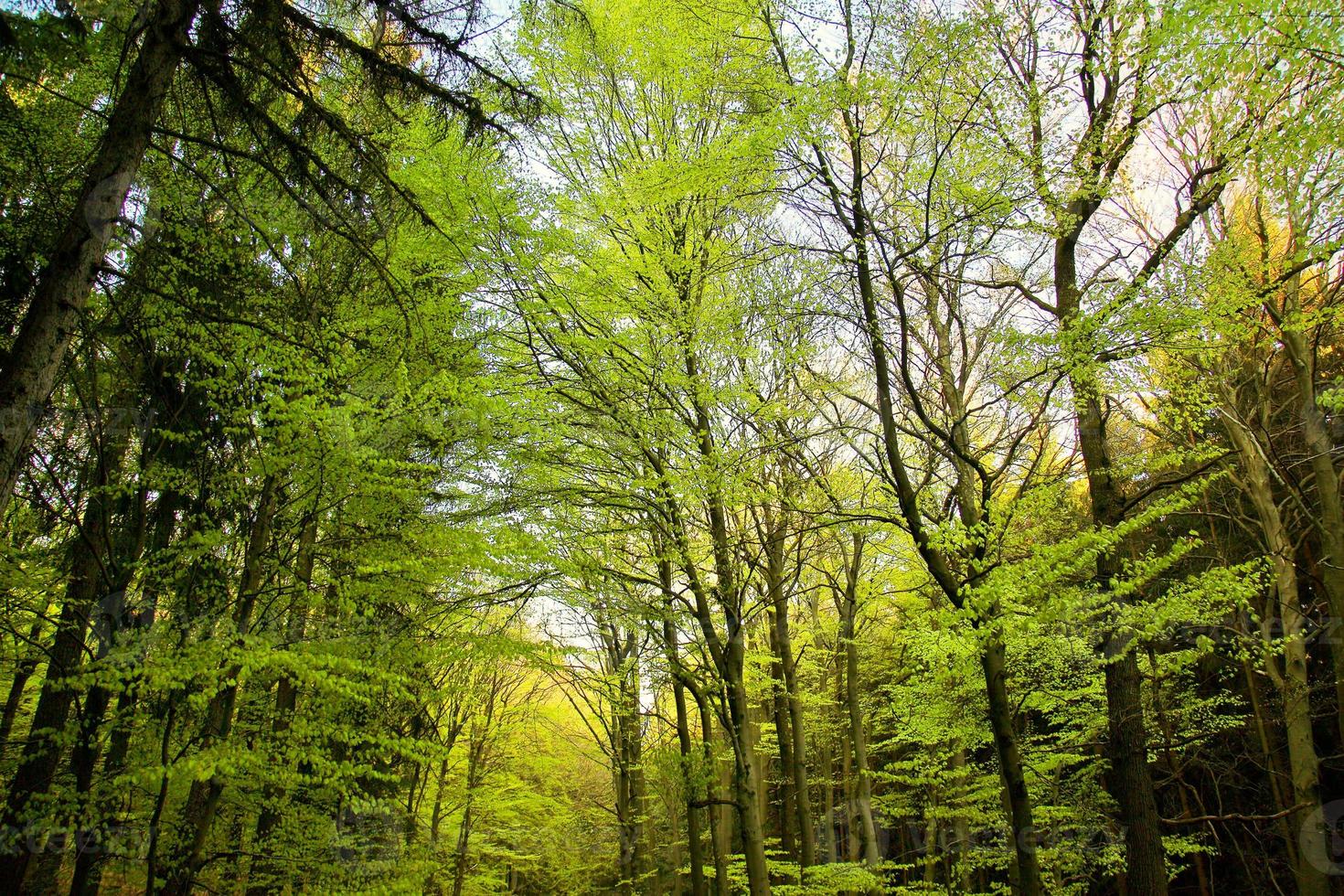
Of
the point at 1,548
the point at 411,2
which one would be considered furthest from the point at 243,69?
the point at 1,548

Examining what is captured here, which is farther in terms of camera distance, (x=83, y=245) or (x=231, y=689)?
(x=231, y=689)

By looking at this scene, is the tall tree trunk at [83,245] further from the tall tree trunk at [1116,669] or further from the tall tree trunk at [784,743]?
the tall tree trunk at [784,743]

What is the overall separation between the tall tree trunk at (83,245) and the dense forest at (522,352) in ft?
0.06

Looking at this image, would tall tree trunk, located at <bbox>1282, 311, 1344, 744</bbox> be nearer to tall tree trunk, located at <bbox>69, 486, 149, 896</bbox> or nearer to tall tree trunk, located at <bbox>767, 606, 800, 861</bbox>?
tall tree trunk, located at <bbox>767, 606, 800, 861</bbox>

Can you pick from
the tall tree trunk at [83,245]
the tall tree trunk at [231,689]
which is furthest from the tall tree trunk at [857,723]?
the tall tree trunk at [83,245]

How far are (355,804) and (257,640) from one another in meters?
1.88

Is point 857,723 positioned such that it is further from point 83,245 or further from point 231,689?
point 83,245

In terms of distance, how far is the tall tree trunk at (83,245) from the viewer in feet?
9.34

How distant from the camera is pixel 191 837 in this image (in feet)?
21.3

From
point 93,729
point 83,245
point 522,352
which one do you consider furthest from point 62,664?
point 522,352

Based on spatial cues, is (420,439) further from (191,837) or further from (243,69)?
(191,837)

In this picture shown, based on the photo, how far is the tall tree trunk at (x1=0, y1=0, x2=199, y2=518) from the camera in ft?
9.34

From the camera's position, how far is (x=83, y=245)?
3.06m

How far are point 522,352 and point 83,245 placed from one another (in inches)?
143
